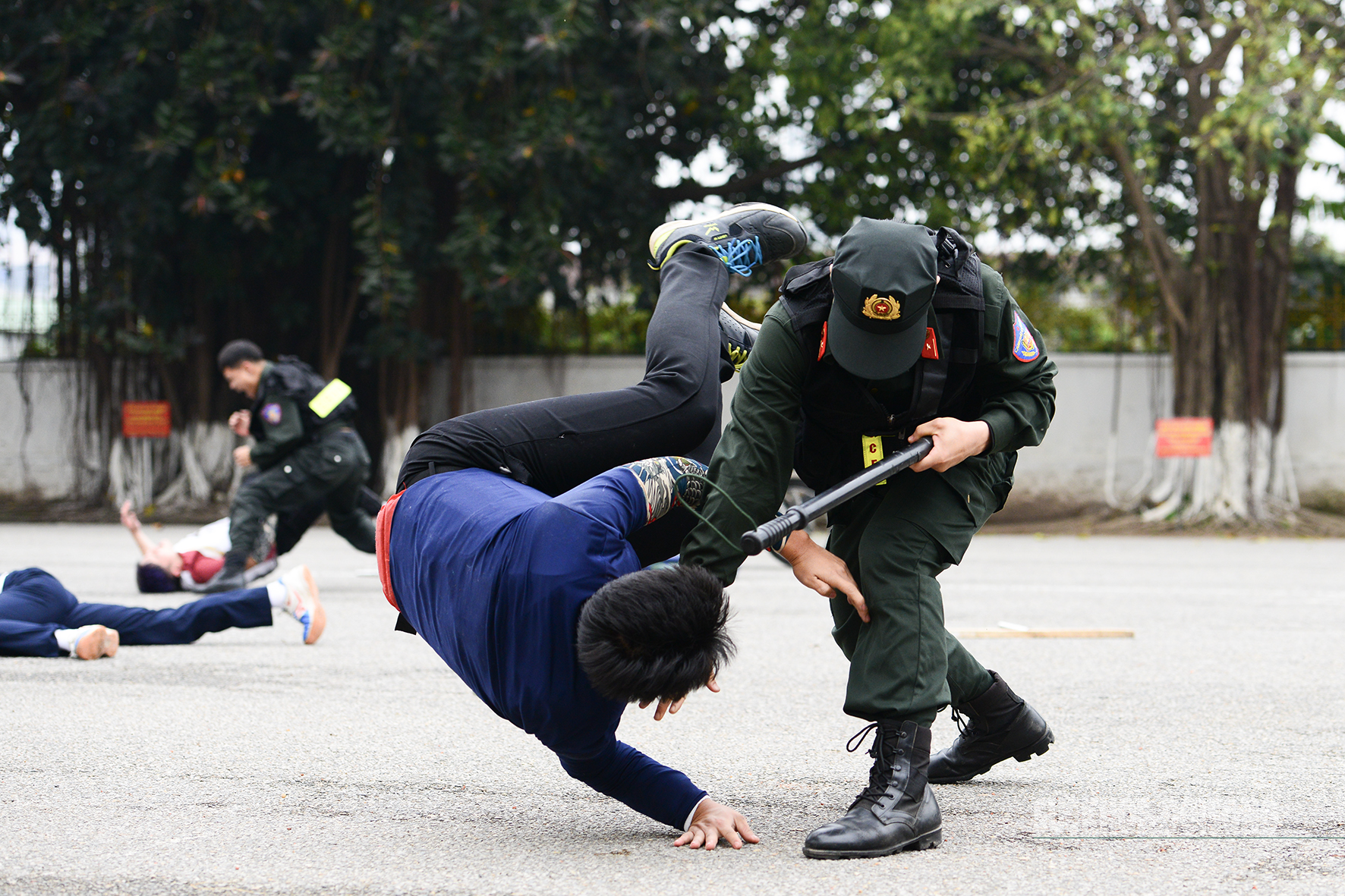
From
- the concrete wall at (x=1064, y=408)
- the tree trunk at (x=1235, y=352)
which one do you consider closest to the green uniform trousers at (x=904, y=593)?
the concrete wall at (x=1064, y=408)

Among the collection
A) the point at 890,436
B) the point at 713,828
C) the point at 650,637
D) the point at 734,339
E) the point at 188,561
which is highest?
the point at 734,339

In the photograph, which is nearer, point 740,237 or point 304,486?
point 740,237

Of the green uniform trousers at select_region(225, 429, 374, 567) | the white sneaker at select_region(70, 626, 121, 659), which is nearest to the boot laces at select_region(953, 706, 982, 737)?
the white sneaker at select_region(70, 626, 121, 659)

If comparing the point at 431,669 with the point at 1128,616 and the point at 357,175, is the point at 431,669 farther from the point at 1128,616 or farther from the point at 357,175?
the point at 357,175

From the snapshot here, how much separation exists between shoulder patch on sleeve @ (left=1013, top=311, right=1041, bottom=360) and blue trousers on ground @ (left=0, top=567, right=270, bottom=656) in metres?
3.45

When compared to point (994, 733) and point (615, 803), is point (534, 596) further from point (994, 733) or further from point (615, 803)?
point (994, 733)

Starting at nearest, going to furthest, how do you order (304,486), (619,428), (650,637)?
1. (650,637)
2. (619,428)
3. (304,486)

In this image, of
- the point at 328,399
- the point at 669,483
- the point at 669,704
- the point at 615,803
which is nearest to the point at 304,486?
the point at 328,399

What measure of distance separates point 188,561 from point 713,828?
560 cm

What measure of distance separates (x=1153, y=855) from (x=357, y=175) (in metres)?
14.2

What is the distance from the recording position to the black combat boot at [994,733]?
3.29 m

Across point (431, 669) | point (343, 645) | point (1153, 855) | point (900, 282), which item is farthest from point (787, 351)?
point (343, 645)

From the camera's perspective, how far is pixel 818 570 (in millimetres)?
2855

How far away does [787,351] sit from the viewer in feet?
9.33
